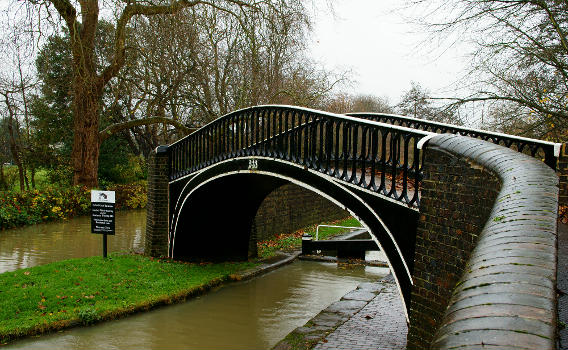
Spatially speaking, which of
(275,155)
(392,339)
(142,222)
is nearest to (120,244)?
(142,222)

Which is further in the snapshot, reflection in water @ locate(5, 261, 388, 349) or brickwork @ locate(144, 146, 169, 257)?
brickwork @ locate(144, 146, 169, 257)

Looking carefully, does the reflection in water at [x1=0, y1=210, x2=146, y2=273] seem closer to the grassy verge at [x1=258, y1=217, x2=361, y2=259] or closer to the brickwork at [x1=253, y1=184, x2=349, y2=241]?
the grassy verge at [x1=258, y1=217, x2=361, y2=259]

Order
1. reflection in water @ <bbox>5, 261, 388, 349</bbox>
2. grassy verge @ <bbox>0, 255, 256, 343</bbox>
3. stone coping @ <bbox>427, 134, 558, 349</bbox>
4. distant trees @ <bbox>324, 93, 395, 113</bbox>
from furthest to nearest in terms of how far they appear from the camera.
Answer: distant trees @ <bbox>324, 93, 395, 113</bbox> < grassy verge @ <bbox>0, 255, 256, 343</bbox> < reflection in water @ <bbox>5, 261, 388, 349</bbox> < stone coping @ <bbox>427, 134, 558, 349</bbox>

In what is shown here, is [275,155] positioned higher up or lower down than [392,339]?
higher up

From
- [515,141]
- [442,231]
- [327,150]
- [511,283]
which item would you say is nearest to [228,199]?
[327,150]

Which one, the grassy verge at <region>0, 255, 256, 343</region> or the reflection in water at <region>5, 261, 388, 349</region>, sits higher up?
the grassy verge at <region>0, 255, 256, 343</region>

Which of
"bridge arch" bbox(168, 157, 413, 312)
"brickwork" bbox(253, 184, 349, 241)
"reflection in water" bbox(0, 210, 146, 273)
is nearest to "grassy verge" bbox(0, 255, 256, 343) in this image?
"bridge arch" bbox(168, 157, 413, 312)

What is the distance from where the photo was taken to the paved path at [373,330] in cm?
645

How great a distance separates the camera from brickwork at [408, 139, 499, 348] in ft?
13.7

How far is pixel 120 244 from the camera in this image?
586 inches

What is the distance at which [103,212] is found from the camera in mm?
10773

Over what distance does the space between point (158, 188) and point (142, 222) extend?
313 inches

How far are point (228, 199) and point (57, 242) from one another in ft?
19.8

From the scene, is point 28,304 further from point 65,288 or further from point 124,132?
point 124,132
